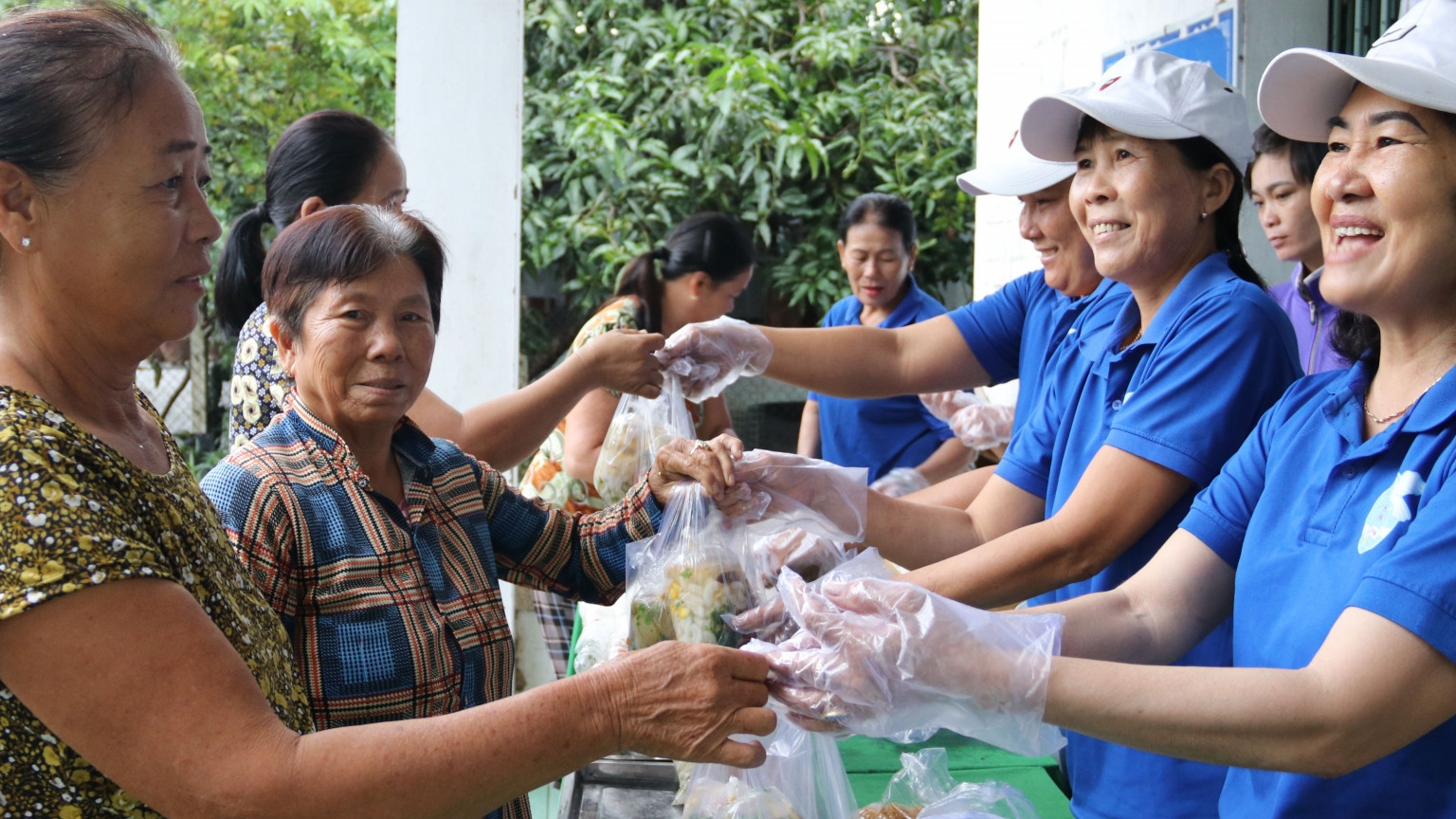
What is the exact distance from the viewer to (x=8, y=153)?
1047 mm

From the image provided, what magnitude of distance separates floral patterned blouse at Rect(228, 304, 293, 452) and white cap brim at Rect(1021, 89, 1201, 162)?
1432 millimetres

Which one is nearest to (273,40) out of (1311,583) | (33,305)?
(33,305)

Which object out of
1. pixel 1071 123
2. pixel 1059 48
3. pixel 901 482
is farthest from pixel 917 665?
pixel 1059 48

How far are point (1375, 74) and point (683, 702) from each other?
1.11 m

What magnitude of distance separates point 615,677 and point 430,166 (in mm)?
3581

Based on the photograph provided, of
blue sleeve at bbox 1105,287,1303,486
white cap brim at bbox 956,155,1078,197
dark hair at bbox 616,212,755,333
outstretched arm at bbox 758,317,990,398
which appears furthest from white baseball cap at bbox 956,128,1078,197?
dark hair at bbox 616,212,755,333

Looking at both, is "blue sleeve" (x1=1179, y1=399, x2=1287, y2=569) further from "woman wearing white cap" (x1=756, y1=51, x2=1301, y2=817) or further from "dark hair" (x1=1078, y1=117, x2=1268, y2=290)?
"dark hair" (x1=1078, y1=117, x2=1268, y2=290)

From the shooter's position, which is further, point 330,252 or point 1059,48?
point 1059,48

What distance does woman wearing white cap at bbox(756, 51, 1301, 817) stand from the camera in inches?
70.4

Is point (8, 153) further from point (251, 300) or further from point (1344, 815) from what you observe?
point (1344, 815)

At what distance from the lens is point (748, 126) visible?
695 centimetres

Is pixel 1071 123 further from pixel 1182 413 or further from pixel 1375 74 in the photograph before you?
pixel 1375 74

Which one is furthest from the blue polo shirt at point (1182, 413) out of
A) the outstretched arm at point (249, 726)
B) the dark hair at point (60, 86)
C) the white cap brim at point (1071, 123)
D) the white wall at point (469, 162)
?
the white wall at point (469, 162)

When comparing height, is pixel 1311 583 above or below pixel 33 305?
below
